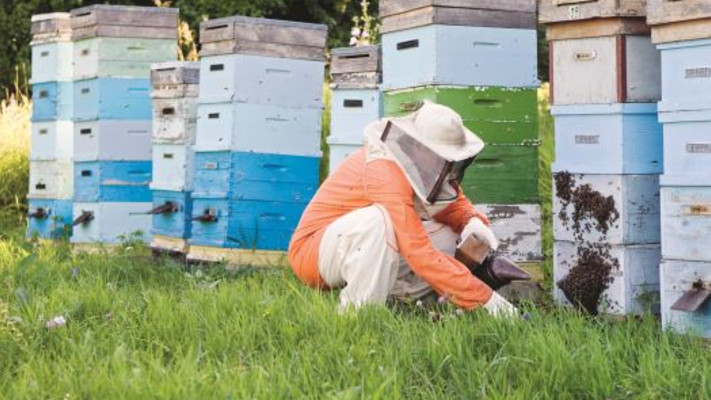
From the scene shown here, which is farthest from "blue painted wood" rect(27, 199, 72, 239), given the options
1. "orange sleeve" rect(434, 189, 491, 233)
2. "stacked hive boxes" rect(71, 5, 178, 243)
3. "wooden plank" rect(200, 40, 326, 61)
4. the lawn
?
"orange sleeve" rect(434, 189, 491, 233)

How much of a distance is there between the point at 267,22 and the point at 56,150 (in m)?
2.76

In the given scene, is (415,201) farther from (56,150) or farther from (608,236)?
(56,150)

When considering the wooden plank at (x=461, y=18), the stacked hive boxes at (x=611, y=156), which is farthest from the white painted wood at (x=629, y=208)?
the wooden plank at (x=461, y=18)

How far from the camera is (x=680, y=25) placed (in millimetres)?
4941

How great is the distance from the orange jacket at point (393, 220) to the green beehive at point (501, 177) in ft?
1.35

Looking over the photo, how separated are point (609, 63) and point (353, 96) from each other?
214 cm

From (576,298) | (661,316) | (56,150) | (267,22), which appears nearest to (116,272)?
(267,22)

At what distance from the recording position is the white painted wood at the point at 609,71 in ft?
17.7

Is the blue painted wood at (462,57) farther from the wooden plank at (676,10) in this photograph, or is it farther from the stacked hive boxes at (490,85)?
the wooden plank at (676,10)

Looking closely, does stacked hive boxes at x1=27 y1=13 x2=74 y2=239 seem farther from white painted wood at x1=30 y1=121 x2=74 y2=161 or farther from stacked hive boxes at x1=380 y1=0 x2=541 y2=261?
stacked hive boxes at x1=380 y1=0 x2=541 y2=261

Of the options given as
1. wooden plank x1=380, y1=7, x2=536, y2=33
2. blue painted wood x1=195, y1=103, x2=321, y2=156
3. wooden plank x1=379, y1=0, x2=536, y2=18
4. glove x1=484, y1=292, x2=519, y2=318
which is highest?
wooden plank x1=379, y1=0, x2=536, y2=18

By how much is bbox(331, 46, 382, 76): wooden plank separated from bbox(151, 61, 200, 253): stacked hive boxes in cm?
125

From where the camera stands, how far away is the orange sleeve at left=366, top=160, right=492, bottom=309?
16.7ft

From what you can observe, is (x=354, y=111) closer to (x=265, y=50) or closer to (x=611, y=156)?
(x=265, y=50)
